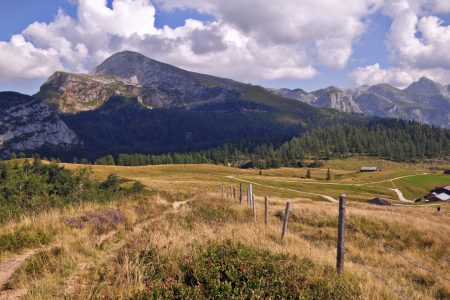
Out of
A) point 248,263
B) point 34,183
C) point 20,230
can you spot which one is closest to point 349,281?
point 248,263

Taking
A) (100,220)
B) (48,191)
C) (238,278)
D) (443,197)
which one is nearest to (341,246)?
(238,278)

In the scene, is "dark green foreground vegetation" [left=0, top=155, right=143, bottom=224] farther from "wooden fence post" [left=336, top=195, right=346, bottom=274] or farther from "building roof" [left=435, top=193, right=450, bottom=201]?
"building roof" [left=435, top=193, right=450, bottom=201]

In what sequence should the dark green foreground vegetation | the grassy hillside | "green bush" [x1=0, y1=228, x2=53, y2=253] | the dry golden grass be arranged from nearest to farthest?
the grassy hillside < the dry golden grass < "green bush" [x1=0, y1=228, x2=53, y2=253] < the dark green foreground vegetation

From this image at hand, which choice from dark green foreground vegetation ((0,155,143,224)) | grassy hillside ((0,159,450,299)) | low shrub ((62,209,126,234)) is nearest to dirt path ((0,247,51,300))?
grassy hillside ((0,159,450,299))

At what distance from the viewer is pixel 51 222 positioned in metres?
9.41

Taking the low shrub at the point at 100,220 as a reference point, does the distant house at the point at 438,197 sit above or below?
below

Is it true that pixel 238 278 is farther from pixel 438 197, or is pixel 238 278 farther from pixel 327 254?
pixel 438 197

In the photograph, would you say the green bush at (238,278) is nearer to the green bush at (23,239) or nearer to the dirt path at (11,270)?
the dirt path at (11,270)

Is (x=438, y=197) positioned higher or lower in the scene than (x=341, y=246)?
lower

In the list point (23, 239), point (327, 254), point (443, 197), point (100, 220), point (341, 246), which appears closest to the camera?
point (341, 246)

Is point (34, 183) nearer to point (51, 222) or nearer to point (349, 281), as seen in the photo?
point (51, 222)

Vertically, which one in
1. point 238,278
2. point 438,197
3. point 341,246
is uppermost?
point 341,246

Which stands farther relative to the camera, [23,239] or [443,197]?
[443,197]

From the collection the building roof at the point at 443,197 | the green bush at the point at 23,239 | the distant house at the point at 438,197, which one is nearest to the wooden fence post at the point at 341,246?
the green bush at the point at 23,239
